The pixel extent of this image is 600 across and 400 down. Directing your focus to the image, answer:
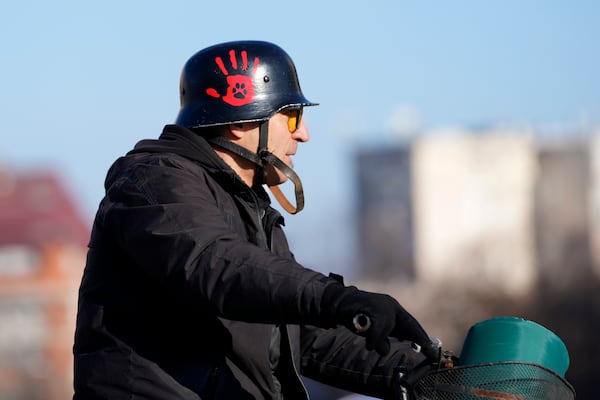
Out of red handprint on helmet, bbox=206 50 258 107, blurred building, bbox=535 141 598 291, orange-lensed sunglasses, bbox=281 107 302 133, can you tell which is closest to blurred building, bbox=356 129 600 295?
blurred building, bbox=535 141 598 291

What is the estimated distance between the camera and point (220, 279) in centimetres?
339

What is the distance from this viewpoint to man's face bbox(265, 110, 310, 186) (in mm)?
4207

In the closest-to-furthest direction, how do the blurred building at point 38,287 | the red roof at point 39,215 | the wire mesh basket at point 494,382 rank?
the wire mesh basket at point 494,382, the blurred building at point 38,287, the red roof at point 39,215

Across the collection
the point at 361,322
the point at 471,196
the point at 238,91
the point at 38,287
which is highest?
the point at 238,91

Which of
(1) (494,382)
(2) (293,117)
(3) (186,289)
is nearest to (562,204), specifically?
(2) (293,117)

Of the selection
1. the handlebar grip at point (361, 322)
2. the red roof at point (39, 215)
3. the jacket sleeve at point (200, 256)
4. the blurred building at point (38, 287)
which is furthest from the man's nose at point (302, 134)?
the red roof at point (39, 215)

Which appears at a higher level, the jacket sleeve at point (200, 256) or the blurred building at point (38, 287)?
the jacket sleeve at point (200, 256)

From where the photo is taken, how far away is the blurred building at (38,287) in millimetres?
59938

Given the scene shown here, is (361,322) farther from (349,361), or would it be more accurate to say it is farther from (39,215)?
(39,215)

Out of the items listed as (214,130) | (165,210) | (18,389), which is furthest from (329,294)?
(18,389)

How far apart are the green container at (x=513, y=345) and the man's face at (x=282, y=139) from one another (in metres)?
0.88

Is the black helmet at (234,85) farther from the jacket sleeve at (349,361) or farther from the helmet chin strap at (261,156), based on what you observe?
the jacket sleeve at (349,361)

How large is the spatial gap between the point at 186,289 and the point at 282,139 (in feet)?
3.02

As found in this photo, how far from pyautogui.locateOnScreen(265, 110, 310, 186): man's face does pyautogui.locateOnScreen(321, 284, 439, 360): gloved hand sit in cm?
96
